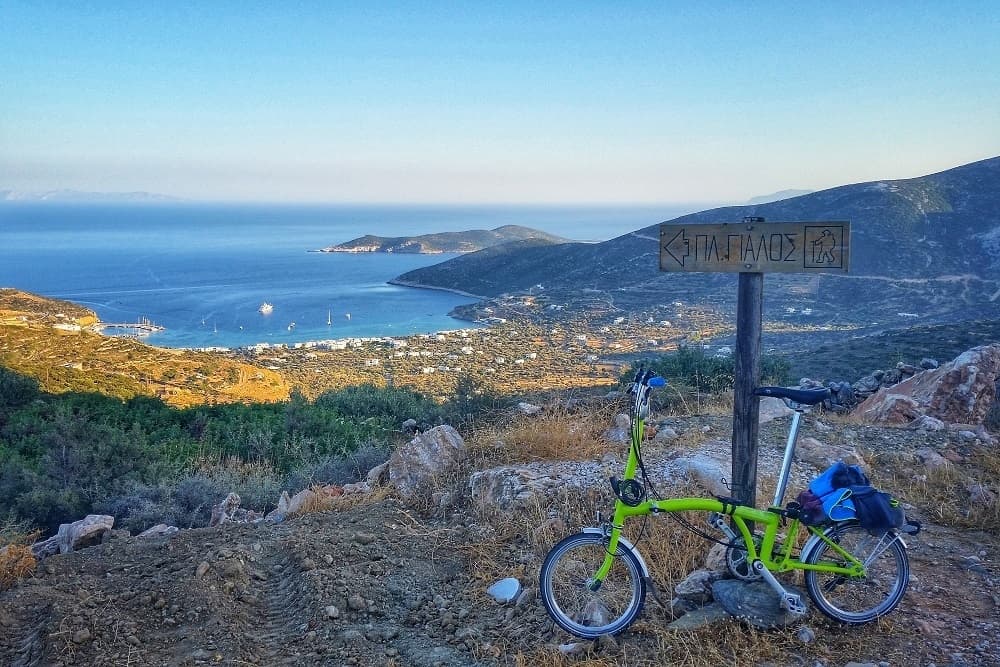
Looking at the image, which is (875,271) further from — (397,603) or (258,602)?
(258,602)

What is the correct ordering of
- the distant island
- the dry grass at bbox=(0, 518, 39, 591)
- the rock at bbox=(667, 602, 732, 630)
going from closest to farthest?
1. the rock at bbox=(667, 602, 732, 630)
2. the dry grass at bbox=(0, 518, 39, 591)
3. the distant island

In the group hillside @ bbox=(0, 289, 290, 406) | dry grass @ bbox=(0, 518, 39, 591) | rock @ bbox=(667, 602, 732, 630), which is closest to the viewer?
rock @ bbox=(667, 602, 732, 630)

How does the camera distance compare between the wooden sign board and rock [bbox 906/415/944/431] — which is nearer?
the wooden sign board

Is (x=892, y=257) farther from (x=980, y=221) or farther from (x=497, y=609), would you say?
(x=497, y=609)

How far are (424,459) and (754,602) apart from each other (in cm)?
315

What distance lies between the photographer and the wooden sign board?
140 inches

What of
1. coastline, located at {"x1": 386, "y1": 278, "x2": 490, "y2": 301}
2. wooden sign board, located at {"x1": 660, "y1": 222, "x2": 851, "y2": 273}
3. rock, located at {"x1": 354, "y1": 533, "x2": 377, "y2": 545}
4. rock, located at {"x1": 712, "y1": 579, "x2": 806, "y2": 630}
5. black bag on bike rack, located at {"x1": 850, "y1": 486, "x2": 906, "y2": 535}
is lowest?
coastline, located at {"x1": 386, "y1": 278, "x2": 490, "y2": 301}

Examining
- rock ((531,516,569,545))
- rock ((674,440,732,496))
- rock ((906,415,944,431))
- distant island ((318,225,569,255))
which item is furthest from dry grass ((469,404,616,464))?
distant island ((318,225,569,255))

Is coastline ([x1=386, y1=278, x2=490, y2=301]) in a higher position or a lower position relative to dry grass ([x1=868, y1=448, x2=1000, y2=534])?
lower

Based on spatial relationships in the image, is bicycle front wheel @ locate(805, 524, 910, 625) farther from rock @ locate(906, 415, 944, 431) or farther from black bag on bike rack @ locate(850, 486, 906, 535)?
rock @ locate(906, 415, 944, 431)

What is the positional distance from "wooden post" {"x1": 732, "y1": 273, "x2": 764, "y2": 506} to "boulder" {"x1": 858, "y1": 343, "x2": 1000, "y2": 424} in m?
4.64

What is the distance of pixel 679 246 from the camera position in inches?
154

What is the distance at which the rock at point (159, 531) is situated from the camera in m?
5.22

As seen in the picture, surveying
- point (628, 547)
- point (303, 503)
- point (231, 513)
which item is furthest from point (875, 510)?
point (231, 513)
